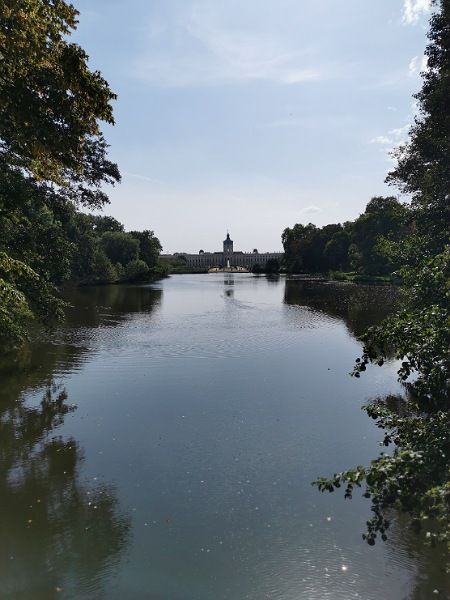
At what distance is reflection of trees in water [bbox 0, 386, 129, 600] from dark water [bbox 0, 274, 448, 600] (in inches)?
1.3

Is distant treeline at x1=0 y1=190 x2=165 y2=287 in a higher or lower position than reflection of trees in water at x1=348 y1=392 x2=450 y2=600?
higher

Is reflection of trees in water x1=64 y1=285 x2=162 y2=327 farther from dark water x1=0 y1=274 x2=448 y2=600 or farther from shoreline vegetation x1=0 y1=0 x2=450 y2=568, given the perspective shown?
dark water x1=0 y1=274 x2=448 y2=600

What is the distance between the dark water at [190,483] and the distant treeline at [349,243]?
14.4m

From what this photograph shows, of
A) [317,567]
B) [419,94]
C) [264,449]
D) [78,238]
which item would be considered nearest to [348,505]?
[317,567]

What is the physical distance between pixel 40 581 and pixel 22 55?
9178mm

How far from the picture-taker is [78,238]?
73312 millimetres

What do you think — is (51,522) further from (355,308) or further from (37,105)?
(355,308)

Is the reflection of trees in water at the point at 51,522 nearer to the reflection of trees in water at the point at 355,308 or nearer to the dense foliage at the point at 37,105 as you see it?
the dense foliage at the point at 37,105

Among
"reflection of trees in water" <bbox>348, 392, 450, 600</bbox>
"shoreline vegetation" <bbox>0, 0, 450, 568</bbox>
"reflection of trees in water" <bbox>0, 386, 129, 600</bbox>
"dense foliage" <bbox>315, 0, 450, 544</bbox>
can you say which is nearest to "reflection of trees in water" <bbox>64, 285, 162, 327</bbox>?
"shoreline vegetation" <bbox>0, 0, 450, 568</bbox>

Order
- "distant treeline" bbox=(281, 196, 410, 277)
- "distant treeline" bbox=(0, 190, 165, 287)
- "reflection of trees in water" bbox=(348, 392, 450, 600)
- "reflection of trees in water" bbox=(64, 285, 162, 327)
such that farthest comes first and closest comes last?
"distant treeline" bbox=(281, 196, 410, 277) → "reflection of trees in water" bbox=(64, 285, 162, 327) → "distant treeline" bbox=(0, 190, 165, 287) → "reflection of trees in water" bbox=(348, 392, 450, 600)

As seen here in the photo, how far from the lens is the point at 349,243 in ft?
376

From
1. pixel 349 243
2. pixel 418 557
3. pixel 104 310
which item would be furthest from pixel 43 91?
pixel 349 243

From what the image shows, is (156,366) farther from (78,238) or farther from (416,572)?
(78,238)

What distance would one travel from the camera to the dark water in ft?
23.1
